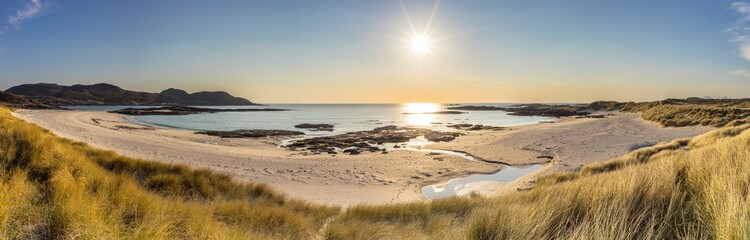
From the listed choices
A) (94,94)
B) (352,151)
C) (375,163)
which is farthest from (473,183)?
(94,94)

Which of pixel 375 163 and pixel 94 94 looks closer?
pixel 375 163

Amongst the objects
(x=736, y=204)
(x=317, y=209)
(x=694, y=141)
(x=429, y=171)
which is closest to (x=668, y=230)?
(x=736, y=204)

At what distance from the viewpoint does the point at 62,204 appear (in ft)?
12.3

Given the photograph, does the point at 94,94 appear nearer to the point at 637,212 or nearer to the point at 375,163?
the point at 375,163

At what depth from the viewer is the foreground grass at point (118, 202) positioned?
3.39 meters

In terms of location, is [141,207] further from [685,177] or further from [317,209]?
[685,177]

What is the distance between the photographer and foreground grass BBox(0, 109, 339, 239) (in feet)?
11.1

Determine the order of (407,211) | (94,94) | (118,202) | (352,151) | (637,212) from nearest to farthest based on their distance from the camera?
(637,212)
(118,202)
(407,211)
(352,151)
(94,94)

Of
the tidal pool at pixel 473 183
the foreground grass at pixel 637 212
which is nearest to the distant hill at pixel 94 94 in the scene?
the tidal pool at pixel 473 183

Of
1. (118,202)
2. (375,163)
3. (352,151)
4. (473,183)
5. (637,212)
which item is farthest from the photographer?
(352,151)

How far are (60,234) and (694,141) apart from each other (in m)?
20.5

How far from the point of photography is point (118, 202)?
4.76 meters

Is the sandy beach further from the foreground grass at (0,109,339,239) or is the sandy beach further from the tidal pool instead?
the foreground grass at (0,109,339,239)

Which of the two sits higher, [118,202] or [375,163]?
[118,202]
